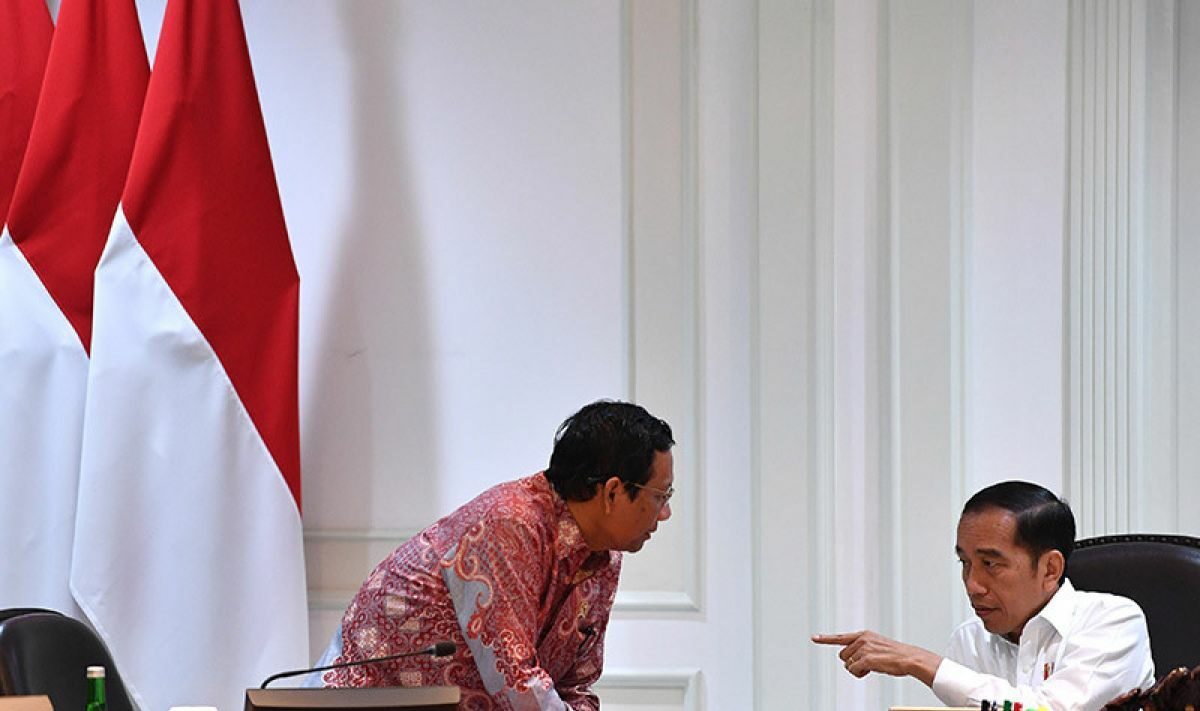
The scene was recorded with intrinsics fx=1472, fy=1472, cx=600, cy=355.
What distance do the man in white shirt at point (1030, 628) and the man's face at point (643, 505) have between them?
1.32ft

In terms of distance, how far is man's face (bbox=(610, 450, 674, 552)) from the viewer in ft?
9.13

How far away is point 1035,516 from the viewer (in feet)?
9.48

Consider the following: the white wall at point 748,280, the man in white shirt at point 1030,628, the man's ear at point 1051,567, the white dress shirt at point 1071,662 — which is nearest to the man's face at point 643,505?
the man in white shirt at point 1030,628

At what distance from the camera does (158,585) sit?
3.52 m

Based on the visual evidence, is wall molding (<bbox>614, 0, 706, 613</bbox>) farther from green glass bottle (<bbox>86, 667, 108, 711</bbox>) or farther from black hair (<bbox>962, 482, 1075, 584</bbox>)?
green glass bottle (<bbox>86, 667, 108, 711</bbox>)

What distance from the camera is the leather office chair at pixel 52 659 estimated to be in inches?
96.3

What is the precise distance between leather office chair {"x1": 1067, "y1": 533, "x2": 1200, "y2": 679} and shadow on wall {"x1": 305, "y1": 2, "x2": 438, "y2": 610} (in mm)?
1670

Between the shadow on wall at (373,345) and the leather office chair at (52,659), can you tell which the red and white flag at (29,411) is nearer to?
the shadow on wall at (373,345)

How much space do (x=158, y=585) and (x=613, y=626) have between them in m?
1.13

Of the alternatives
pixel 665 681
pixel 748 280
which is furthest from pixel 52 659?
pixel 748 280

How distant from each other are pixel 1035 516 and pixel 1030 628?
0.22 metres

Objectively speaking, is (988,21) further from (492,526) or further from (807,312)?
(492,526)

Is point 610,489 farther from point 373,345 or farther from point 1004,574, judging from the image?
point 373,345

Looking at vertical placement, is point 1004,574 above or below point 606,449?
below
